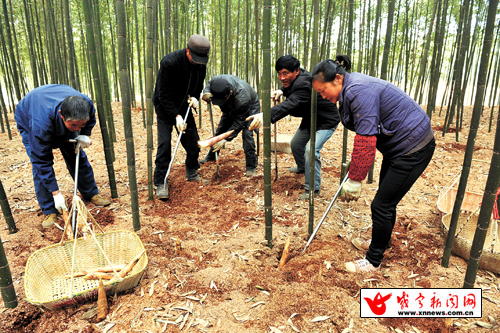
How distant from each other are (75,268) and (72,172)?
133cm

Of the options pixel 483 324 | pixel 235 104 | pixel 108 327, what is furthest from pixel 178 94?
pixel 483 324

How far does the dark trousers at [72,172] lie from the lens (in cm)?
300

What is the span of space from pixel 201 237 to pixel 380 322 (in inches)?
67.0

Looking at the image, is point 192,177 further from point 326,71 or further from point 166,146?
point 326,71

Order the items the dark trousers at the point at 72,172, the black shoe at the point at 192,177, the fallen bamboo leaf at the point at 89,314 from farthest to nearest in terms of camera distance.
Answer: the black shoe at the point at 192,177 < the dark trousers at the point at 72,172 < the fallen bamboo leaf at the point at 89,314

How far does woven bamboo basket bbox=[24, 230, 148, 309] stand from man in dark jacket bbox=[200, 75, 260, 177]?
173cm

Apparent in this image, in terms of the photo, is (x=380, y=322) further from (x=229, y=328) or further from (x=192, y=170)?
(x=192, y=170)

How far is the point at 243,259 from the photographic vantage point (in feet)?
8.02

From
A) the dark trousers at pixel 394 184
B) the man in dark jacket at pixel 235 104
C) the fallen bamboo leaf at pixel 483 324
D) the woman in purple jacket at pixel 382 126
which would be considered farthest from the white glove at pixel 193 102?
the fallen bamboo leaf at pixel 483 324

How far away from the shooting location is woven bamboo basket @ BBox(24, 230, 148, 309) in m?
1.91

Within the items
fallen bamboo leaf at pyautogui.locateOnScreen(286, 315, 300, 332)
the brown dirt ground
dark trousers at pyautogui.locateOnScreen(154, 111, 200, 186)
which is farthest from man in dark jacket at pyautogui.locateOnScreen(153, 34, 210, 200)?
fallen bamboo leaf at pyautogui.locateOnScreen(286, 315, 300, 332)

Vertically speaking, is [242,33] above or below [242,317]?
Result: above

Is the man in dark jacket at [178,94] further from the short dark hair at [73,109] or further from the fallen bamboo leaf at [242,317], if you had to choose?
the fallen bamboo leaf at [242,317]

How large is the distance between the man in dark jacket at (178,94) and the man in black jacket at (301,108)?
953 millimetres
